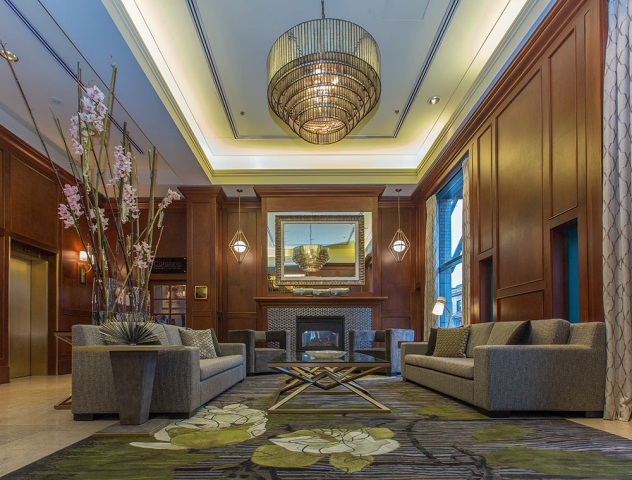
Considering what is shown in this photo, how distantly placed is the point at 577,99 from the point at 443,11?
5.35 feet

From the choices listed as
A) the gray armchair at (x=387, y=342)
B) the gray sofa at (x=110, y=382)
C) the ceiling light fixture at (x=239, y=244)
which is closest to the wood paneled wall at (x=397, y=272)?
the gray armchair at (x=387, y=342)

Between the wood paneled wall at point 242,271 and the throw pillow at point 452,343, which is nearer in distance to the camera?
the throw pillow at point 452,343

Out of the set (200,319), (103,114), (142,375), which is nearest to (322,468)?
(142,375)

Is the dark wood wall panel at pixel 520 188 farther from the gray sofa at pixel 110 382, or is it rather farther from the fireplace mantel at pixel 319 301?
the fireplace mantel at pixel 319 301

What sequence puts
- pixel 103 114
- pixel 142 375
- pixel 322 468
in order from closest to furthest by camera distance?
pixel 322 468, pixel 103 114, pixel 142 375

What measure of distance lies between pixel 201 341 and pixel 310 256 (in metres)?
4.14

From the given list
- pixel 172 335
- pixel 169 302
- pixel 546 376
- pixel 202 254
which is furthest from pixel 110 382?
pixel 169 302

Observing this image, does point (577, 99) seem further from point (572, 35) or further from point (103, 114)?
point (103, 114)

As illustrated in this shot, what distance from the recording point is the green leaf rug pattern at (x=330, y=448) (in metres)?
2.47

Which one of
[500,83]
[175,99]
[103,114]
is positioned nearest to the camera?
[103,114]

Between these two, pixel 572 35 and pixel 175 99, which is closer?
pixel 572 35

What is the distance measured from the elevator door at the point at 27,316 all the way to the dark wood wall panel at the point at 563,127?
6.96 meters

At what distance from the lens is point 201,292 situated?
30.3ft

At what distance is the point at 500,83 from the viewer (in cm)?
561
